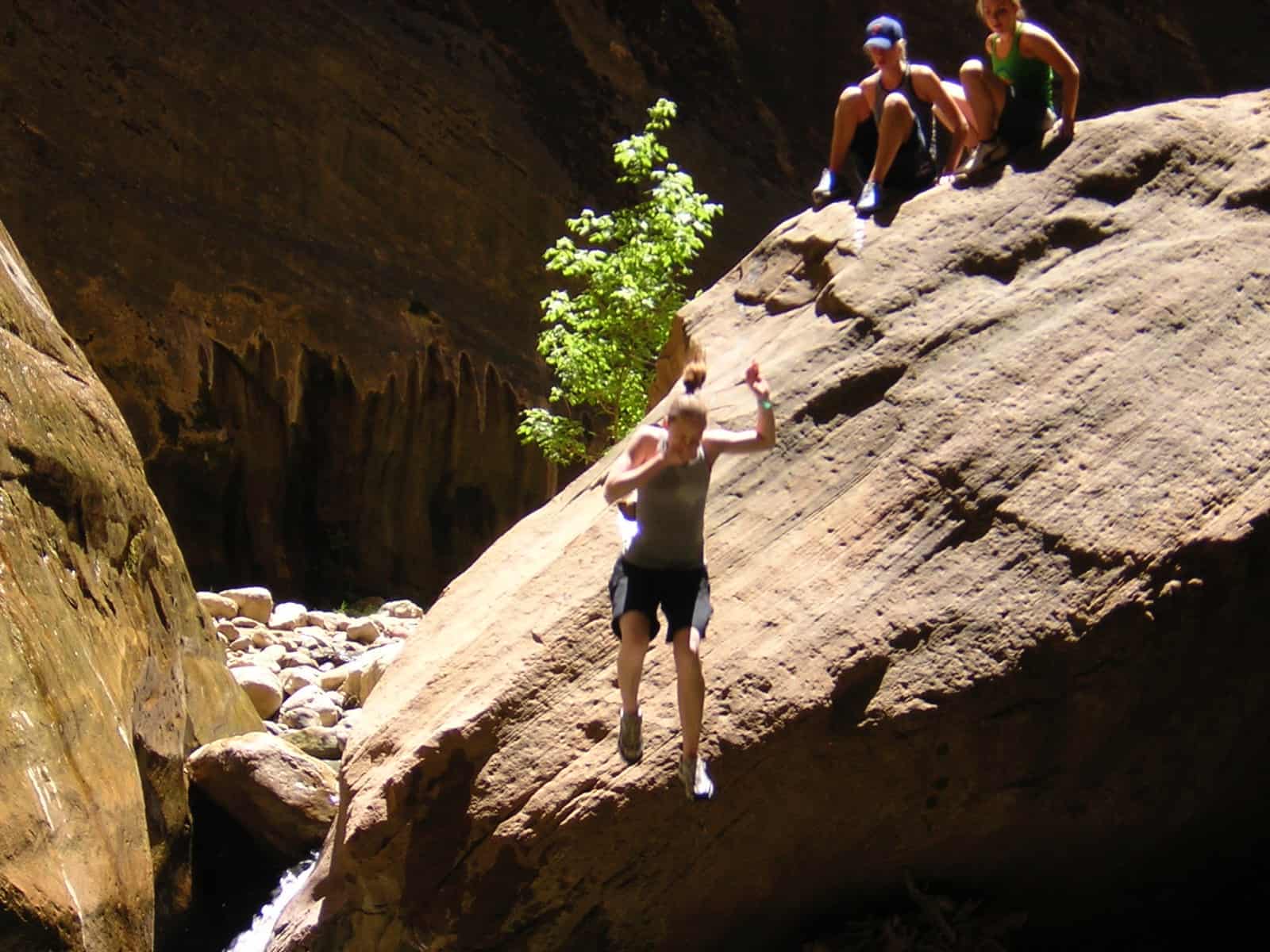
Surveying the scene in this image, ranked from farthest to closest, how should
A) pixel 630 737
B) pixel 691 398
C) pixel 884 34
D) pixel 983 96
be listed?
pixel 884 34, pixel 983 96, pixel 630 737, pixel 691 398

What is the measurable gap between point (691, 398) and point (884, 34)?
103 inches

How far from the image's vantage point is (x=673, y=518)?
4602 millimetres

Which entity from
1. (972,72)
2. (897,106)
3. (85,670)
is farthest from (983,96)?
(85,670)

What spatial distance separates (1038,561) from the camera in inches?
203

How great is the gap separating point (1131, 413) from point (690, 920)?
2493 mm

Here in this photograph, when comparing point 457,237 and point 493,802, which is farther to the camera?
point 457,237

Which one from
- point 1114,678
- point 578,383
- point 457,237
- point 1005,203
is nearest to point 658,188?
point 578,383

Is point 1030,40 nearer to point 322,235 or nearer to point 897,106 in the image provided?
point 897,106

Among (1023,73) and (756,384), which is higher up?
(1023,73)

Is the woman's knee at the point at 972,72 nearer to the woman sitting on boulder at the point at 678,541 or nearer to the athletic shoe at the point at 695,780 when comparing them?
the woman sitting on boulder at the point at 678,541

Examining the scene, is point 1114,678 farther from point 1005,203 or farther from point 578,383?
point 578,383

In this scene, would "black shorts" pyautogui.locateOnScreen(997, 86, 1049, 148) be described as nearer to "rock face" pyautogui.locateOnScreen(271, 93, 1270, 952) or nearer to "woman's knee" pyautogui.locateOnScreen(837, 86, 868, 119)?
"rock face" pyautogui.locateOnScreen(271, 93, 1270, 952)

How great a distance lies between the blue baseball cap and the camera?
20.5 feet

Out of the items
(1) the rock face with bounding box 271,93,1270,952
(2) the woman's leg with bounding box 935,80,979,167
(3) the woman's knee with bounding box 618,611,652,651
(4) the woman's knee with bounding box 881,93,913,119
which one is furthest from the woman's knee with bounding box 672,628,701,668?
(2) the woman's leg with bounding box 935,80,979,167
